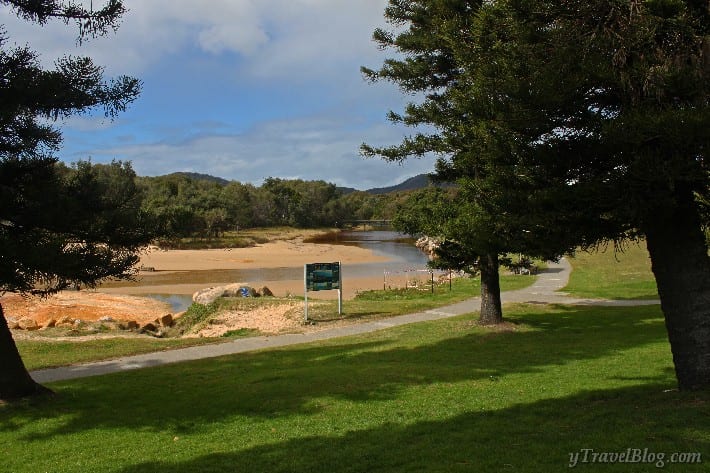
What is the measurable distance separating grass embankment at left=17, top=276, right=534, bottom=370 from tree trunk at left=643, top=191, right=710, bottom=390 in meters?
10.7

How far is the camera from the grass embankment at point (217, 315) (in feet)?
41.3

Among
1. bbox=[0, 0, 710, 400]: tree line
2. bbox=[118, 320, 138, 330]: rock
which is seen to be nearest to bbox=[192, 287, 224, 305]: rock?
bbox=[118, 320, 138, 330]: rock

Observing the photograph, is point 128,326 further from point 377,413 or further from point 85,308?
point 377,413

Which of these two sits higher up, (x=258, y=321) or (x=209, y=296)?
(x=209, y=296)

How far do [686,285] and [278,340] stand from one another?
9.95 meters

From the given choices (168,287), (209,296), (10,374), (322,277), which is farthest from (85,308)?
(10,374)

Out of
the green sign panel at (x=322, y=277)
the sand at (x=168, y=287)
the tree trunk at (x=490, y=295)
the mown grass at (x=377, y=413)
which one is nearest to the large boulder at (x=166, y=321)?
the sand at (x=168, y=287)

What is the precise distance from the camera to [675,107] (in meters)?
5.14

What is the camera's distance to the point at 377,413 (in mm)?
6688

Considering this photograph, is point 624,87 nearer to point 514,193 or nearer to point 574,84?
point 574,84

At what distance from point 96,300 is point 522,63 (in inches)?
1044

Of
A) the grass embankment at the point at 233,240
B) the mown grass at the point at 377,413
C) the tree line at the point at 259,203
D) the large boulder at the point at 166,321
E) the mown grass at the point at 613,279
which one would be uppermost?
the tree line at the point at 259,203

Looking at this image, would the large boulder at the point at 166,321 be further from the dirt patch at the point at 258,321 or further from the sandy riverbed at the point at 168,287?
the dirt patch at the point at 258,321

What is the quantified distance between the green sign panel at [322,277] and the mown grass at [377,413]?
500cm
